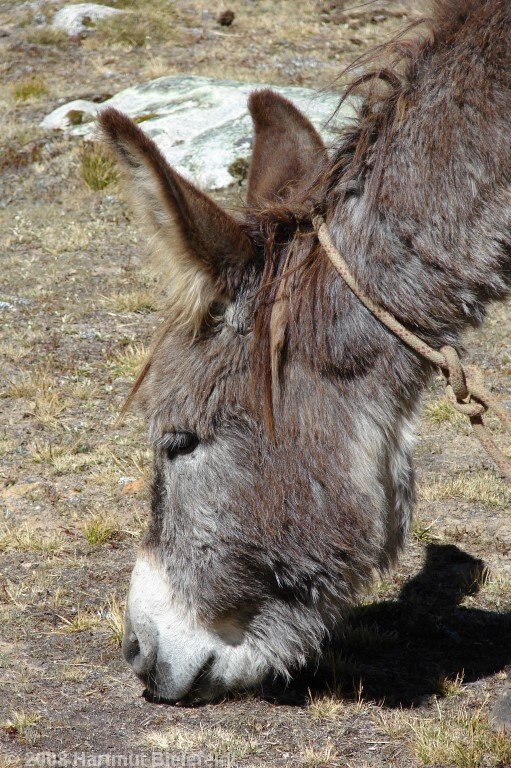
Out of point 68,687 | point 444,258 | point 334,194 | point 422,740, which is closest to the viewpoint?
point 444,258

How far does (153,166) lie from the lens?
2355mm

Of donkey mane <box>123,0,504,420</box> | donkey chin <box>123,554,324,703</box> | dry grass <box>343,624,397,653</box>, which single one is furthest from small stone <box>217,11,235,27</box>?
donkey chin <box>123,554,324,703</box>

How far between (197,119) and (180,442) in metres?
7.47

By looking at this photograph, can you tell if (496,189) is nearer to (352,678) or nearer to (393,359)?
(393,359)

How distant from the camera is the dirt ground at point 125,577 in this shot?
9.75ft

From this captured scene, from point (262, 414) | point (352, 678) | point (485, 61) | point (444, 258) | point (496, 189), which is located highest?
point (485, 61)

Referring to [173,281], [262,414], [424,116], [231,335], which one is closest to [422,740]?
[262,414]

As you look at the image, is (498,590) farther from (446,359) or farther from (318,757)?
(446,359)

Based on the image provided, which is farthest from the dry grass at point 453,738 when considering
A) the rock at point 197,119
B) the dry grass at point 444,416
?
the rock at point 197,119

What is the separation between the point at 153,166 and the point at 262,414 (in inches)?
32.2

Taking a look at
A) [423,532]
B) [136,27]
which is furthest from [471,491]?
[136,27]

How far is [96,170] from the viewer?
980 centimetres

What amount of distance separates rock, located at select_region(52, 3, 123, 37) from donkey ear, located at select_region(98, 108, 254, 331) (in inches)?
537

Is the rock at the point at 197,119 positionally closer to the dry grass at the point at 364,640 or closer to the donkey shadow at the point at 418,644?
the donkey shadow at the point at 418,644
